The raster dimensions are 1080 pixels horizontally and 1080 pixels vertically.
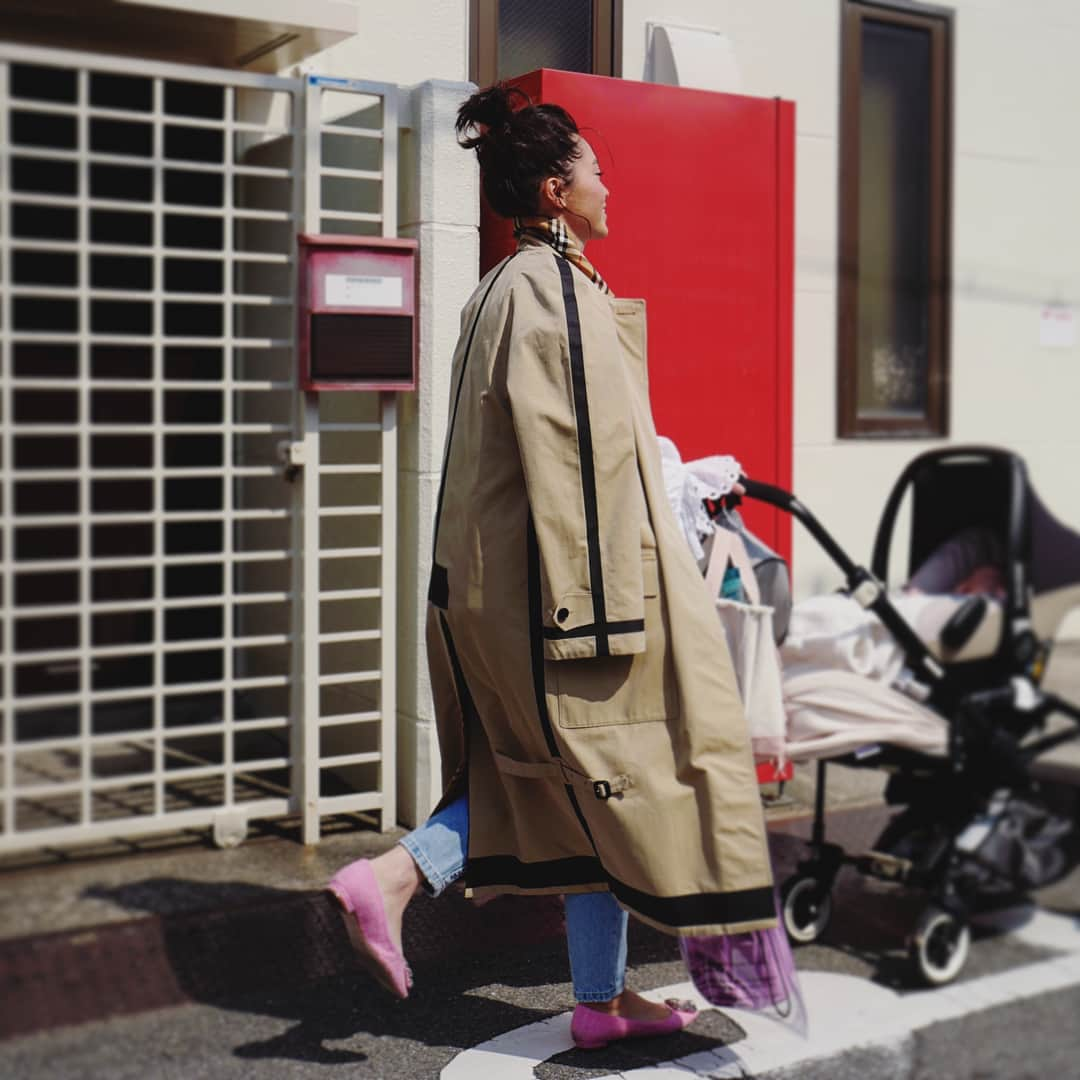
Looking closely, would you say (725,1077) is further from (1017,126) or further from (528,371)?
(1017,126)

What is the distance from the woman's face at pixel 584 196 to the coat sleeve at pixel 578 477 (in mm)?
307

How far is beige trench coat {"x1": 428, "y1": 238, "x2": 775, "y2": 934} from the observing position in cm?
260

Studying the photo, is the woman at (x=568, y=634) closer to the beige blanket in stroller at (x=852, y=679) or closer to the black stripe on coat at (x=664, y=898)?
the black stripe on coat at (x=664, y=898)

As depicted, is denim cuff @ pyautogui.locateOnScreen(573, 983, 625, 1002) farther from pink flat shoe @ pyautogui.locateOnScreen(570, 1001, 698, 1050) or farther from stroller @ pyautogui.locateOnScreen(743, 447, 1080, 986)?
stroller @ pyautogui.locateOnScreen(743, 447, 1080, 986)

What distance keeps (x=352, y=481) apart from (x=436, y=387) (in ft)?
1.81

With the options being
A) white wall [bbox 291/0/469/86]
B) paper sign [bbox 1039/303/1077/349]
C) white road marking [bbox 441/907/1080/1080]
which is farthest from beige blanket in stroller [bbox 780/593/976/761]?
paper sign [bbox 1039/303/1077/349]

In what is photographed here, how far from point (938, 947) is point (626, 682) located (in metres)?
1.34

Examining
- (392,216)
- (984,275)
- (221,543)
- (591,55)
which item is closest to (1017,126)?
(984,275)

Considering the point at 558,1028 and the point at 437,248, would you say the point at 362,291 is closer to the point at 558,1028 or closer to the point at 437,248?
the point at 437,248

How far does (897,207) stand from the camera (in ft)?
22.5

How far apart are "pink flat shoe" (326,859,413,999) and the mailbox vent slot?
170cm

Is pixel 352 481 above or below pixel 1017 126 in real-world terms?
below

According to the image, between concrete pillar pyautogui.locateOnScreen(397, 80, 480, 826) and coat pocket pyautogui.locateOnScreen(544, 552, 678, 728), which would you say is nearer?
coat pocket pyautogui.locateOnScreen(544, 552, 678, 728)

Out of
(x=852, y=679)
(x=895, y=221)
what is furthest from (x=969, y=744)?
(x=895, y=221)
